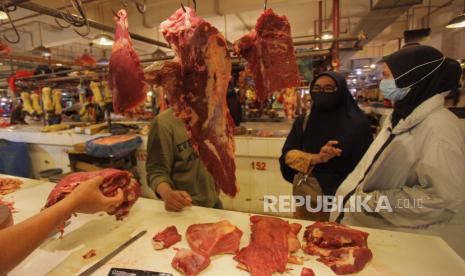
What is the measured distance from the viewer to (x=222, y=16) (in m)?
5.87

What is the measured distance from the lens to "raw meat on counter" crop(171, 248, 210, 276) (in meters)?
1.07

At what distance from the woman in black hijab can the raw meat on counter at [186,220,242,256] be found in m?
0.95

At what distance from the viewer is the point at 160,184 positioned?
5.54 feet

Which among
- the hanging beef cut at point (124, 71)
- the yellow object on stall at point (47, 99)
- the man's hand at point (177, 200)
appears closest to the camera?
the hanging beef cut at point (124, 71)

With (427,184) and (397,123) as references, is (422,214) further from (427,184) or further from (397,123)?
(397,123)

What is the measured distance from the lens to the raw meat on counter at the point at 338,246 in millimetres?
1073

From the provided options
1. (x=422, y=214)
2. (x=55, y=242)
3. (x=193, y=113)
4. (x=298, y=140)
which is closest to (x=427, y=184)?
(x=422, y=214)

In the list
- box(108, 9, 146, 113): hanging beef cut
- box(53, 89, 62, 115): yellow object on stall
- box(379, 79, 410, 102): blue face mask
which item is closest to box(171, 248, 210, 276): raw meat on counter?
box(108, 9, 146, 113): hanging beef cut

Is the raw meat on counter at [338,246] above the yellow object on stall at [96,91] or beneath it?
beneath

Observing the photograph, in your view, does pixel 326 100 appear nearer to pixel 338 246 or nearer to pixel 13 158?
pixel 338 246

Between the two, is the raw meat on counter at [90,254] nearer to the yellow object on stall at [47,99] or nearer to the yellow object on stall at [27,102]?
the yellow object on stall at [47,99]

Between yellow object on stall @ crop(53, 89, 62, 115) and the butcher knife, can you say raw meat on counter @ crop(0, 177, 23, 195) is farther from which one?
yellow object on stall @ crop(53, 89, 62, 115)

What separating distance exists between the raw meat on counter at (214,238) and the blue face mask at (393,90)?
4.07 feet

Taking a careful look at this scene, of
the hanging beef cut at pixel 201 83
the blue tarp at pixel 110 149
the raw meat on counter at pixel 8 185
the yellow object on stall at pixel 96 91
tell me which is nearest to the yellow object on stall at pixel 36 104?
the yellow object on stall at pixel 96 91
